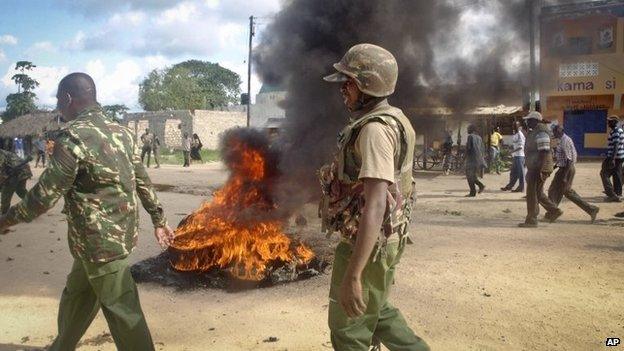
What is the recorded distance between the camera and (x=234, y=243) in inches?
204

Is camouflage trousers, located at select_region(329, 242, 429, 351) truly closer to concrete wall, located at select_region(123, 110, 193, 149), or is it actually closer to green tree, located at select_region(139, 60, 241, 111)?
concrete wall, located at select_region(123, 110, 193, 149)

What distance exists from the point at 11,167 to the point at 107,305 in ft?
22.4

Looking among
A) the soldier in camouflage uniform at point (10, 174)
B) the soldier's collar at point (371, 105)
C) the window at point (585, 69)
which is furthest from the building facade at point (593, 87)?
the soldier's collar at point (371, 105)

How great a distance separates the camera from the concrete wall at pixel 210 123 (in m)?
33.7

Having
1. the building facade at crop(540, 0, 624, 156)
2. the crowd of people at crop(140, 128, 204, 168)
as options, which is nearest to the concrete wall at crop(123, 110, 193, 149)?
the crowd of people at crop(140, 128, 204, 168)

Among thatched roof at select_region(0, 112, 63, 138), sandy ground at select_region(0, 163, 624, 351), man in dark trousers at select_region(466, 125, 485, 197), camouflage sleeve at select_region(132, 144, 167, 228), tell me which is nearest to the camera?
camouflage sleeve at select_region(132, 144, 167, 228)

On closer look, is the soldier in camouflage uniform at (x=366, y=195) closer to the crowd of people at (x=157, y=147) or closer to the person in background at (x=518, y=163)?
the person in background at (x=518, y=163)

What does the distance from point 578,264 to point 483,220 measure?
10.3ft

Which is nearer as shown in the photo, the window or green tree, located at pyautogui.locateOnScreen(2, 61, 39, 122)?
the window

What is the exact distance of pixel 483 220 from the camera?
28.5 feet

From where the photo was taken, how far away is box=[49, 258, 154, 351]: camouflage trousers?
2.74 meters

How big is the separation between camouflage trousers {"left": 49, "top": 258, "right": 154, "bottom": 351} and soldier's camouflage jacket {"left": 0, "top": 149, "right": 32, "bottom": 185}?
6463 mm

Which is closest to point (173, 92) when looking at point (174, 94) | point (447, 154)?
point (174, 94)

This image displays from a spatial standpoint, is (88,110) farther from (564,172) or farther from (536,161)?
(564,172)
